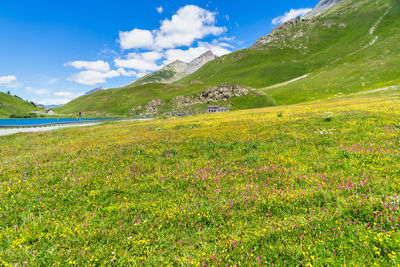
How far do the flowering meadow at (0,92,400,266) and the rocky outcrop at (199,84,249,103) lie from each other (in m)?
130

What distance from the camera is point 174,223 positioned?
217 inches

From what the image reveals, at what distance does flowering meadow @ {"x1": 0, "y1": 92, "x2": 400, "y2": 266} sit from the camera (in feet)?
13.9

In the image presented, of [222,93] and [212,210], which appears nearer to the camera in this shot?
[212,210]

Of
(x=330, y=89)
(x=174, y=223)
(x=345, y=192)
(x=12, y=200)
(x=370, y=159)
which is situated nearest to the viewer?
(x=174, y=223)

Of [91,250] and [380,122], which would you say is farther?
[380,122]

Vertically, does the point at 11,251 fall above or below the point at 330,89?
below

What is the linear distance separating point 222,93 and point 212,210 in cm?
13776

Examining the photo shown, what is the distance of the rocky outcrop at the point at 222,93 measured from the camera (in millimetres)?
135250

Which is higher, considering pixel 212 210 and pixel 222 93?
pixel 222 93

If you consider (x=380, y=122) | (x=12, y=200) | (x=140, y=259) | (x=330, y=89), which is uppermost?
(x=330, y=89)

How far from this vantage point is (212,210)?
19.0 feet

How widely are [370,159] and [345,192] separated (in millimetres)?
3430

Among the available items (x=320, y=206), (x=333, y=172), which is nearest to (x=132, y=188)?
(x=320, y=206)

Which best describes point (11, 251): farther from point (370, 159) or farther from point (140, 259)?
point (370, 159)
